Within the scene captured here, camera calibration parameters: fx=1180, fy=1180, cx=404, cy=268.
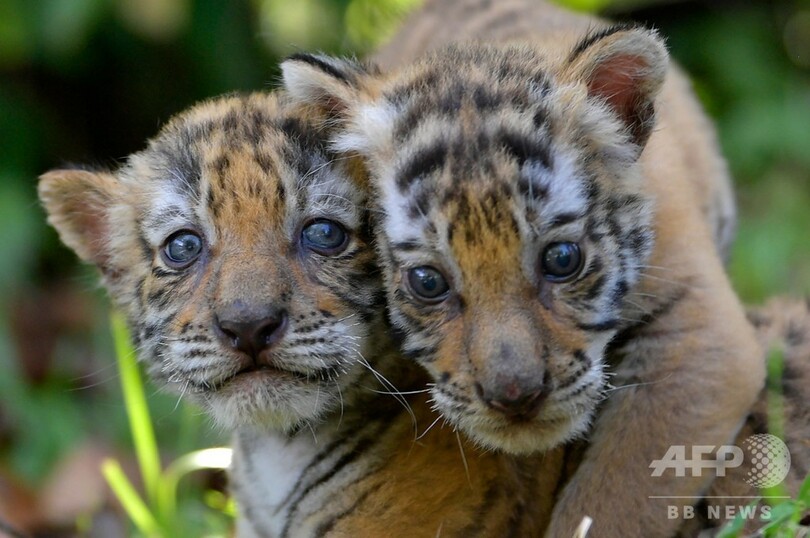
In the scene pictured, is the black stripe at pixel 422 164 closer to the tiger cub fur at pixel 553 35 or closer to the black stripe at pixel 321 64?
the black stripe at pixel 321 64

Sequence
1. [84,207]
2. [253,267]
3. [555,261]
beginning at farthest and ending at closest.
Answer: [84,207] → [253,267] → [555,261]

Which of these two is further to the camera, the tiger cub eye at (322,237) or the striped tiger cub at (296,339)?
the tiger cub eye at (322,237)

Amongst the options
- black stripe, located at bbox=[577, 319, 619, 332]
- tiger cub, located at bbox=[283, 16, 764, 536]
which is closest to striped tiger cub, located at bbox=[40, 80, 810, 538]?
tiger cub, located at bbox=[283, 16, 764, 536]

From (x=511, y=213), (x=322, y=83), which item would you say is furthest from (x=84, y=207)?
(x=511, y=213)

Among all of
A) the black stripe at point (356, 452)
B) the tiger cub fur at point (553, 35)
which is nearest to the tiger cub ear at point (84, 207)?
the black stripe at point (356, 452)

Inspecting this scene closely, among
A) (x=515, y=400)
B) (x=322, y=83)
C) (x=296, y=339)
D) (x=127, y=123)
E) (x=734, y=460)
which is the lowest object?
(x=734, y=460)

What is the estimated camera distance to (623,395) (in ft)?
13.0

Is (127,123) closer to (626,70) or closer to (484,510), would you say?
(626,70)

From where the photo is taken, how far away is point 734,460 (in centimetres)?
389

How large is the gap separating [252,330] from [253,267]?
0.20 metres

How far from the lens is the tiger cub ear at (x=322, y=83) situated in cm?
381

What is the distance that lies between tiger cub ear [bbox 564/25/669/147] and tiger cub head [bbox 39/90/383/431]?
832 mm

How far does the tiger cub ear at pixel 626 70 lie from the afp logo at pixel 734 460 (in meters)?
1.02

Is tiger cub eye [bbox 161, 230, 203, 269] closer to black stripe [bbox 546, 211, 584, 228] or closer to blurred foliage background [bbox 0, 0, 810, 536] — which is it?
black stripe [bbox 546, 211, 584, 228]
